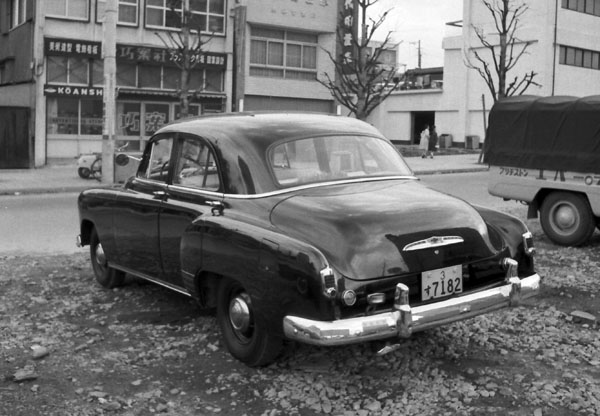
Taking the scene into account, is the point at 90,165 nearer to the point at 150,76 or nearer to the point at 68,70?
the point at 68,70

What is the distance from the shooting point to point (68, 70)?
87.6 feet

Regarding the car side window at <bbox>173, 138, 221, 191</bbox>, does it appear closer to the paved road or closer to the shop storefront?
the paved road

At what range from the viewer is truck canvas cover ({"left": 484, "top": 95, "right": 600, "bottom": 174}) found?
30.9ft

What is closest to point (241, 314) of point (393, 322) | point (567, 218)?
point (393, 322)

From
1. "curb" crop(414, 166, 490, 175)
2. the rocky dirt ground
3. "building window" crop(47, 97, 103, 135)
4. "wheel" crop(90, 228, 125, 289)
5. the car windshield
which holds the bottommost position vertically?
the rocky dirt ground

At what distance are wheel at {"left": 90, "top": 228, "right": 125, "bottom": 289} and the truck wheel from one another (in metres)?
5.84

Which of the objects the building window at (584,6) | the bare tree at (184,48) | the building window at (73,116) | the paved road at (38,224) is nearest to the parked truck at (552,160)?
the paved road at (38,224)

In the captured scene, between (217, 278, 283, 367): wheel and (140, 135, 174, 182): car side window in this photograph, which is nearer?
(217, 278, 283, 367): wheel

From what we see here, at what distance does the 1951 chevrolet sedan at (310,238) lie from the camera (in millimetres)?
4156

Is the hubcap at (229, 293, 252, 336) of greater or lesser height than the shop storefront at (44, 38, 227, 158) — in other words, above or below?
below

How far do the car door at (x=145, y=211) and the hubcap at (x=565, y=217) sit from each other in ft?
19.4

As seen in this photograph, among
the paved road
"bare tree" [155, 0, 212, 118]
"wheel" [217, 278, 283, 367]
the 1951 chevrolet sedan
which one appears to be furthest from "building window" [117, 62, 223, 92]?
"wheel" [217, 278, 283, 367]

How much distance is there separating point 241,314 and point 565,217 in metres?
6.29

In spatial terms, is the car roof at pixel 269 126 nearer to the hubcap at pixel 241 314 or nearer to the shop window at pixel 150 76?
the hubcap at pixel 241 314
